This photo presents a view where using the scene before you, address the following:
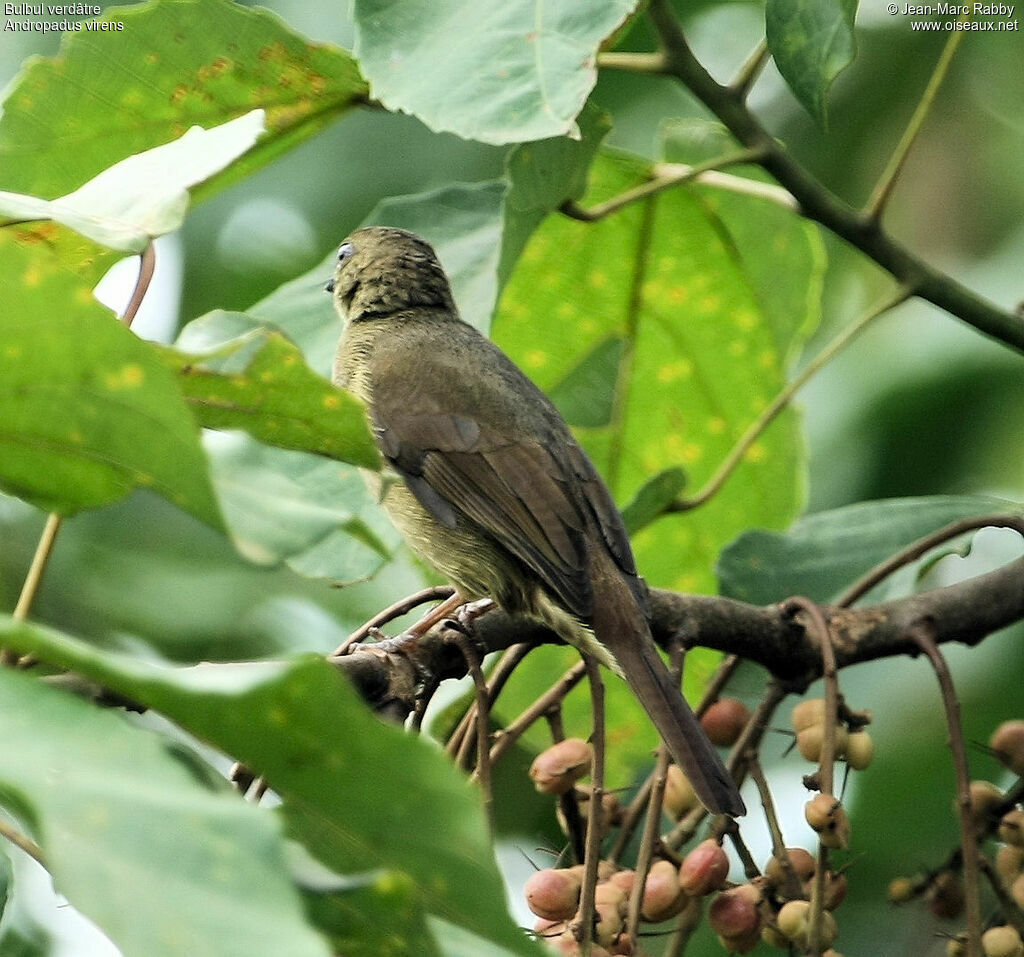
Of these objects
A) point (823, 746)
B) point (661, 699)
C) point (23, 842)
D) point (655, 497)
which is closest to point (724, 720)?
point (661, 699)

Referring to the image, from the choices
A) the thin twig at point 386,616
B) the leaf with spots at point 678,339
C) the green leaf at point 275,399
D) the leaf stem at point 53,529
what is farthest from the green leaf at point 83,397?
the leaf with spots at point 678,339

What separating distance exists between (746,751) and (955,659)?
172 centimetres

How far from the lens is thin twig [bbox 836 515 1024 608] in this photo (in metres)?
2.45

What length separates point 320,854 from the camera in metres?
1.20

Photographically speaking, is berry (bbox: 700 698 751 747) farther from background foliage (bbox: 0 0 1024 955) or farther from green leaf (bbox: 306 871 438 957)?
green leaf (bbox: 306 871 438 957)

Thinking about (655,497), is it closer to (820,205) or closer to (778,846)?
(820,205)

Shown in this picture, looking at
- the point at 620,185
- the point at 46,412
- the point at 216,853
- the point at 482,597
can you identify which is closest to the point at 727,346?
the point at 620,185

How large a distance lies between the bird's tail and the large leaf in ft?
4.03

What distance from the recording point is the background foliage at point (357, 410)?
1.08 m

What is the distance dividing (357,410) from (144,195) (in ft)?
1.12

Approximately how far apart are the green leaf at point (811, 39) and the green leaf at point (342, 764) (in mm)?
1509

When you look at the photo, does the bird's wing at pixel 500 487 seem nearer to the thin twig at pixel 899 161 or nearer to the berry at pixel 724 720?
the berry at pixel 724 720

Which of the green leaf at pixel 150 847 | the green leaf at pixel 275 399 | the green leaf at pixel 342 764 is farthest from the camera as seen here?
the green leaf at pixel 275 399

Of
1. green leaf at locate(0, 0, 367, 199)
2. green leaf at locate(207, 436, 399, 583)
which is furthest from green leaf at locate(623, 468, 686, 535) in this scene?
green leaf at locate(207, 436, 399, 583)
